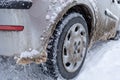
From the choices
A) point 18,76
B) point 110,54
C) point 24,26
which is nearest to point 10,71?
point 18,76

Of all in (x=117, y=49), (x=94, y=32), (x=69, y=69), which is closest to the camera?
(x=69, y=69)

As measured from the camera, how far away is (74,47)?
3.14m

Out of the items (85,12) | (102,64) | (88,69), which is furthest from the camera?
(102,64)

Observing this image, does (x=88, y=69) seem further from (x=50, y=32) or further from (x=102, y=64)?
(x=50, y=32)

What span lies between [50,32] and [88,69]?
1.05 m

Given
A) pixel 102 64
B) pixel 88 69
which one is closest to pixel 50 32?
pixel 88 69

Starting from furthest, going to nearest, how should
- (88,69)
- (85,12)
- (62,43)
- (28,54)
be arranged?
(88,69)
(85,12)
(62,43)
(28,54)

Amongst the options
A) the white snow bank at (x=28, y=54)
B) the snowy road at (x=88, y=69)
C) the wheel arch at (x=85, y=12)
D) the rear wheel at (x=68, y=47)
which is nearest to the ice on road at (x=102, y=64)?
the snowy road at (x=88, y=69)

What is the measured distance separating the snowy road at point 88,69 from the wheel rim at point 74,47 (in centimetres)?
20

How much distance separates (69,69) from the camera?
3.14m

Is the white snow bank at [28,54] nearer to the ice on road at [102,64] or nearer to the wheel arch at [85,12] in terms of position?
the wheel arch at [85,12]

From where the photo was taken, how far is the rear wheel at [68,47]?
2.83 meters

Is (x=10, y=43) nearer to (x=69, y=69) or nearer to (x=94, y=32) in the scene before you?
(x=69, y=69)

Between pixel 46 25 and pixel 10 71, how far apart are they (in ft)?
3.39
